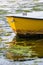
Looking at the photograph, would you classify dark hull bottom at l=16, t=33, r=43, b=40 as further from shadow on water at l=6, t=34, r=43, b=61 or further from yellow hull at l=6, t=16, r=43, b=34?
yellow hull at l=6, t=16, r=43, b=34

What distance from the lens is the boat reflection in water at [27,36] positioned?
413 inches

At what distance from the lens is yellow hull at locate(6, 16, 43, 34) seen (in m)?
11.6

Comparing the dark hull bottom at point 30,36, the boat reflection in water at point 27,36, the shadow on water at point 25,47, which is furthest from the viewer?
the dark hull bottom at point 30,36

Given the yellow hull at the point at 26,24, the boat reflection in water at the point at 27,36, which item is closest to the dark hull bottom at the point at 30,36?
the boat reflection in water at the point at 27,36

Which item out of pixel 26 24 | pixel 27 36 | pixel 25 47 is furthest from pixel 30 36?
pixel 25 47

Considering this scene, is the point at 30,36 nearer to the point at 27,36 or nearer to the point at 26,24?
the point at 27,36

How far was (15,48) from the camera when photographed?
1075 centimetres

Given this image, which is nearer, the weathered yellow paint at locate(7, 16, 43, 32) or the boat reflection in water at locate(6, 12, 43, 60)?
the boat reflection in water at locate(6, 12, 43, 60)

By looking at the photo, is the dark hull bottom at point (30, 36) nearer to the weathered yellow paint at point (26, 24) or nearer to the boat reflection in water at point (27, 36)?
the boat reflection in water at point (27, 36)

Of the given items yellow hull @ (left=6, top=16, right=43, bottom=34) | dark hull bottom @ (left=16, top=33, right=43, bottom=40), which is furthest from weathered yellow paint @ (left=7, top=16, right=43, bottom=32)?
dark hull bottom @ (left=16, top=33, right=43, bottom=40)

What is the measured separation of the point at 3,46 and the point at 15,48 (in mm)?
547

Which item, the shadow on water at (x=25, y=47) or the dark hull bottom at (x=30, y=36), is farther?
the dark hull bottom at (x=30, y=36)

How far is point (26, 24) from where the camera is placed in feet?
38.6

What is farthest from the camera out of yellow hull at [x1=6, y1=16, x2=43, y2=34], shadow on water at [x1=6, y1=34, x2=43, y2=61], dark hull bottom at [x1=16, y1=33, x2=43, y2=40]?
dark hull bottom at [x1=16, y1=33, x2=43, y2=40]
